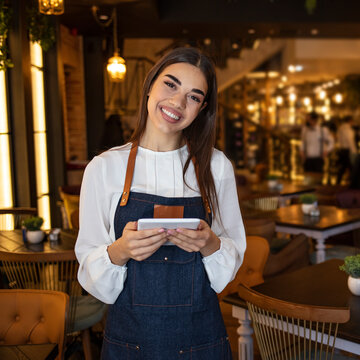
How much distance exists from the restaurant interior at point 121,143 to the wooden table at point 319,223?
12 millimetres

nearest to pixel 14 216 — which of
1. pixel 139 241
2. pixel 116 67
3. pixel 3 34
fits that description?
pixel 3 34

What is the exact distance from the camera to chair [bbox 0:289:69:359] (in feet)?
6.84

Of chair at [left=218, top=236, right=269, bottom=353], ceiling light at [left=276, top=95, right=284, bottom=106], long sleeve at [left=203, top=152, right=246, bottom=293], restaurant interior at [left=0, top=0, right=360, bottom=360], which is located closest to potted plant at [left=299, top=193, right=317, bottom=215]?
restaurant interior at [left=0, top=0, right=360, bottom=360]

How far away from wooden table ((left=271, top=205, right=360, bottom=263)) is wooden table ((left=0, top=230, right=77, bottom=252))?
1814 mm

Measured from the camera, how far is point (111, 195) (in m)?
1.63

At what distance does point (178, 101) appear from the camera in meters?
1.62

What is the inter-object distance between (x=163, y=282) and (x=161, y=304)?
0.07m

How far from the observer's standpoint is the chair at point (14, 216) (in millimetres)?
4539

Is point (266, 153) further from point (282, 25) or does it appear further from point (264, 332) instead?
point (264, 332)

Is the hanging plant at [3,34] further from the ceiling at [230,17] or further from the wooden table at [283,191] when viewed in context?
the wooden table at [283,191]

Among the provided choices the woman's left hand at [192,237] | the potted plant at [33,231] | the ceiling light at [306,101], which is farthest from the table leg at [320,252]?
the ceiling light at [306,101]

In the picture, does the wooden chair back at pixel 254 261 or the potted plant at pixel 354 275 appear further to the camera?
the wooden chair back at pixel 254 261

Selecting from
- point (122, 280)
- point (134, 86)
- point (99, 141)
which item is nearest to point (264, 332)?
point (122, 280)

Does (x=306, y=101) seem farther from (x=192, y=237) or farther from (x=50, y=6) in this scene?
(x=192, y=237)
